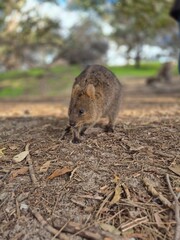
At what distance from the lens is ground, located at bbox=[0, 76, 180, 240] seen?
3.10 m

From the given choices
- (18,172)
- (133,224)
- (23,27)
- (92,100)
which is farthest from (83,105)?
(23,27)

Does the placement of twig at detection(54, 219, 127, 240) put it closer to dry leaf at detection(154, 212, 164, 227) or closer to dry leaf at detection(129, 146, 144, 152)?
dry leaf at detection(154, 212, 164, 227)

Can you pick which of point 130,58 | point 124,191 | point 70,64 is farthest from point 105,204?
point 130,58

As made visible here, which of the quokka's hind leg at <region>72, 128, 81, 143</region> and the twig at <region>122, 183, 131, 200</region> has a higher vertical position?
the quokka's hind leg at <region>72, 128, 81, 143</region>

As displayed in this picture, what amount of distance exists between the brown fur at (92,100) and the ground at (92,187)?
1.00 ft

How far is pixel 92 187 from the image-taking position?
352 centimetres

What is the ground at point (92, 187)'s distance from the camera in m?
3.10

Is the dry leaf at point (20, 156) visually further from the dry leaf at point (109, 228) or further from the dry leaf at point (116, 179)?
the dry leaf at point (109, 228)

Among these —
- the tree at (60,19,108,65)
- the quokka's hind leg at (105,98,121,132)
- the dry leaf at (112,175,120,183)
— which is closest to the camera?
the dry leaf at (112,175,120,183)

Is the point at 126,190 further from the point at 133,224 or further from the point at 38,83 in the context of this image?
the point at 38,83

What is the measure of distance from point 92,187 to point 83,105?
1567 millimetres

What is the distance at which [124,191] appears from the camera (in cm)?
345

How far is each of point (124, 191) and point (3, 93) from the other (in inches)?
728

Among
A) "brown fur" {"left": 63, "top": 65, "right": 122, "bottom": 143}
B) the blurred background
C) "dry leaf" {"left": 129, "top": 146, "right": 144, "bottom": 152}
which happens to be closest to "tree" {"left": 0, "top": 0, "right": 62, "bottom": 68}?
the blurred background
